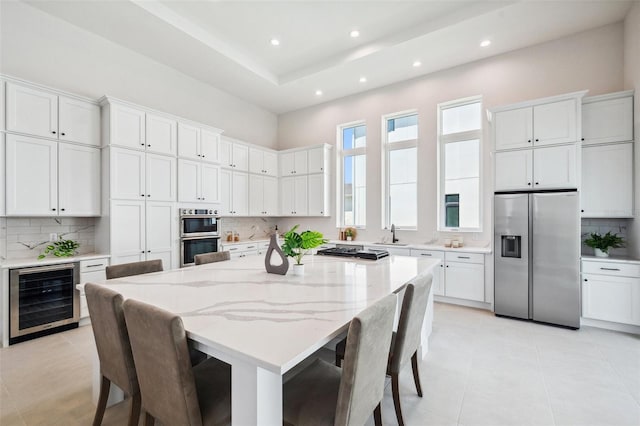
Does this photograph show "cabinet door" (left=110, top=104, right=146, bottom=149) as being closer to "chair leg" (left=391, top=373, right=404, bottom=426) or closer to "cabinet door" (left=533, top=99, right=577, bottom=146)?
"chair leg" (left=391, top=373, right=404, bottom=426)

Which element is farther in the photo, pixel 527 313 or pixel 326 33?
pixel 326 33

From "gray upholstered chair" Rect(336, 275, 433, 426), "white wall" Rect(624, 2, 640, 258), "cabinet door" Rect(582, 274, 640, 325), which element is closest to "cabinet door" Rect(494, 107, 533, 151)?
"white wall" Rect(624, 2, 640, 258)

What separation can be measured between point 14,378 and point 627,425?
4339 millimetres

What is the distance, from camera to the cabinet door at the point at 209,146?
182 inches

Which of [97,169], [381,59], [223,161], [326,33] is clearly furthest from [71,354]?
[381,59]

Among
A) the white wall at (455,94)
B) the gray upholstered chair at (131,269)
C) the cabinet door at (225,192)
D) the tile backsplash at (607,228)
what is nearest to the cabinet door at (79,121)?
the cabinet door at (225,192)

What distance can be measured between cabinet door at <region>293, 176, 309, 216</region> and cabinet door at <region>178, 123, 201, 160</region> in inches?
82.1

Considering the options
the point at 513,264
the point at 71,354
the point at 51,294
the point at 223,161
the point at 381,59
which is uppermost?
the point at 381,59

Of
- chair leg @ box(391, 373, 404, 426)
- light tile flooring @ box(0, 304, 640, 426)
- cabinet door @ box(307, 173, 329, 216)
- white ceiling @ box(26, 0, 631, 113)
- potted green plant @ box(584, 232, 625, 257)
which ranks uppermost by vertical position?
white ceiling @ box(26, 0, 631, 113)

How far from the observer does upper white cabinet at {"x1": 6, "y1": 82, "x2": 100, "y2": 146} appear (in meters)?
3.03

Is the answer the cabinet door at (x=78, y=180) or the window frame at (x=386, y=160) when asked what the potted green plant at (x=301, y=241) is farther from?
the window frame at (x=386, y=160)

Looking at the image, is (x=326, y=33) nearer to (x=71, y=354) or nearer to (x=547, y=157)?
(x=547, y=157)

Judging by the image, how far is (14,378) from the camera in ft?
7.66

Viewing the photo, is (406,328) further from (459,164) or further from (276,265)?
(459,164)
